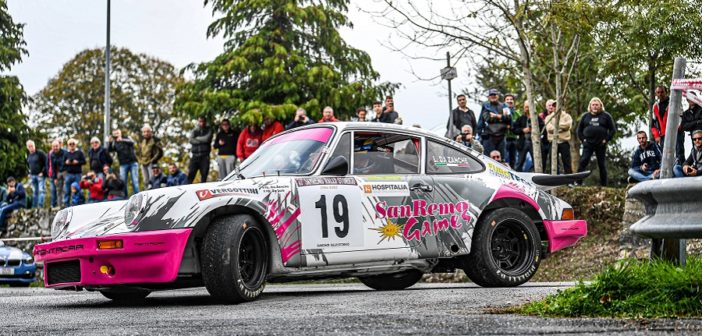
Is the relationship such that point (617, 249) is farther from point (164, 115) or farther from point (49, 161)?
point (164, 115)

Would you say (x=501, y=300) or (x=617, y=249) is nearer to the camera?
(x=501, y=300)

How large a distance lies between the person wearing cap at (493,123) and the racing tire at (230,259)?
10007mm

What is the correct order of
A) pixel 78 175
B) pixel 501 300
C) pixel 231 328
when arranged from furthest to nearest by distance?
pixel 78 175
pixel 501 300
pixel 231 328

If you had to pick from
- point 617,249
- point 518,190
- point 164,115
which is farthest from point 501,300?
point 164,115

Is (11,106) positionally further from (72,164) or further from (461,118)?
(461,118)

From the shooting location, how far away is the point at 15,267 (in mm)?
20188

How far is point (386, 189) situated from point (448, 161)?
3.55 feet

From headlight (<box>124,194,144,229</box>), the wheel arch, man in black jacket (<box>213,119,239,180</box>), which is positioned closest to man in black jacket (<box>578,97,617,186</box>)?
man in black jacket (<box>213,119,239,180</box>)

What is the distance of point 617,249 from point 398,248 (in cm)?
802

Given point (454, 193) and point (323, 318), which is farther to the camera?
point (454, 193)

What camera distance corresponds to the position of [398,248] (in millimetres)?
10086

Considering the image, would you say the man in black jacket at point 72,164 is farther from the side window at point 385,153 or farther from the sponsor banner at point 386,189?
the sponsor banner at point 386,189

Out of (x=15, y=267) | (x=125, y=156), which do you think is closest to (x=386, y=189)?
(x=15, y=267)

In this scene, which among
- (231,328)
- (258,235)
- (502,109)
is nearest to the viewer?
(231,328)
